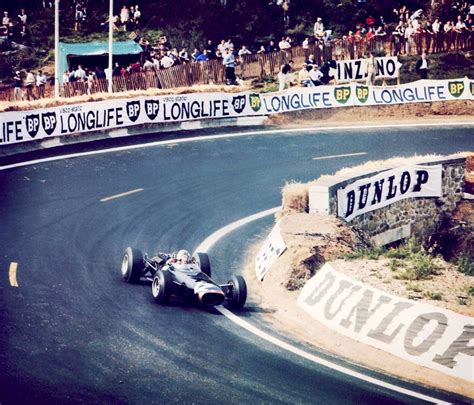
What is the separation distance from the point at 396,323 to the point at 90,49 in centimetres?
3320

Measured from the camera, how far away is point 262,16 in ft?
181

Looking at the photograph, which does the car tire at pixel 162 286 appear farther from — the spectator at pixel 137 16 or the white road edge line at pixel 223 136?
the spectator at pixel 137 16

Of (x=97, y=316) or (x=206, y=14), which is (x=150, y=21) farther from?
(x=97, y=316)

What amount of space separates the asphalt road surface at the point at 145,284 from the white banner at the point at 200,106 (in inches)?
90.6

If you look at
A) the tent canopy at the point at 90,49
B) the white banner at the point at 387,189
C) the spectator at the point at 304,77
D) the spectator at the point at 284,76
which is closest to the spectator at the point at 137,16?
the tent canopy at the point at 90,49

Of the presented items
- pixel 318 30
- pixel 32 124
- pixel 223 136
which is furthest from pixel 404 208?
pixel 318 30

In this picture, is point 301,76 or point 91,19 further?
point 91,19

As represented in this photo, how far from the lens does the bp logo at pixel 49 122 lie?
34688 mm

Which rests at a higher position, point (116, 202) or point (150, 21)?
point (150, 21)

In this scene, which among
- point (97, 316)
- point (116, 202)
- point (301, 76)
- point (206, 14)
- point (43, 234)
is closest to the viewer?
point (97, 316)

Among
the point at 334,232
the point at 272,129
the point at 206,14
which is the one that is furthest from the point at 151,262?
the point at 206,14

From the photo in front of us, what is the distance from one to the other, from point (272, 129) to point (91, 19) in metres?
19.2

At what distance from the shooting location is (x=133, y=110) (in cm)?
3734

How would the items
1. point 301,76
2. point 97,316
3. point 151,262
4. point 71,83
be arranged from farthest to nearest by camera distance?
point 301,76, point 71,83, point 151,262, point 97,316
